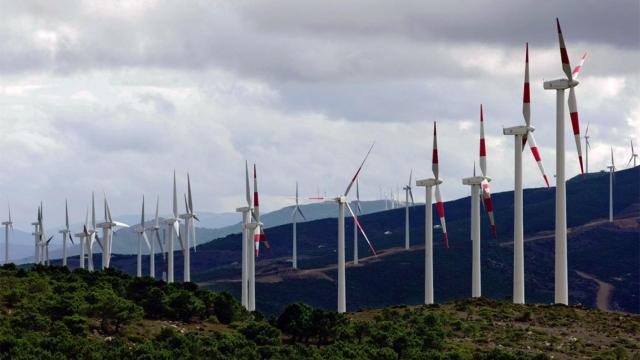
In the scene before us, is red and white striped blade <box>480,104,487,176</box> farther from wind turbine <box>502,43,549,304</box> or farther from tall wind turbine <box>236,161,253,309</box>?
tall wind turbine <box>236,161,253,309</box>

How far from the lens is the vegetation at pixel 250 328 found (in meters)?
96.2

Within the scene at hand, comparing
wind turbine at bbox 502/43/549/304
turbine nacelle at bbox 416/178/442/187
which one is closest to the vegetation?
wind turbine at bbox 502/43/549/304

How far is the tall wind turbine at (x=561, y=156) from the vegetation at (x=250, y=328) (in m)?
3.81

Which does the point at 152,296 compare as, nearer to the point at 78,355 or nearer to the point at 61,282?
the point at 61,282

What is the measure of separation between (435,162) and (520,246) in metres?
22.3

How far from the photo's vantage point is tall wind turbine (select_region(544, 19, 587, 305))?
419 feet

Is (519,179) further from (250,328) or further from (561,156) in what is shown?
(250,328)

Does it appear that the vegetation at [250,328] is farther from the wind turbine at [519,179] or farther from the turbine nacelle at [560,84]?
the turbine nacelle at [560,84]

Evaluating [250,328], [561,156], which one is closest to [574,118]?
[561,156]

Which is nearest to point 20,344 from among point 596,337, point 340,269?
point 596,337

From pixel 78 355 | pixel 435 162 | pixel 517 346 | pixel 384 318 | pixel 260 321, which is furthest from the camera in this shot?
pixel 435 162

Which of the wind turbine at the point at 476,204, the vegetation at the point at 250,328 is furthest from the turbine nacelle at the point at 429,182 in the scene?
the vegetation at the point at 250,328

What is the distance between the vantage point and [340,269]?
15838cm

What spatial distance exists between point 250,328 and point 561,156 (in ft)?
127
